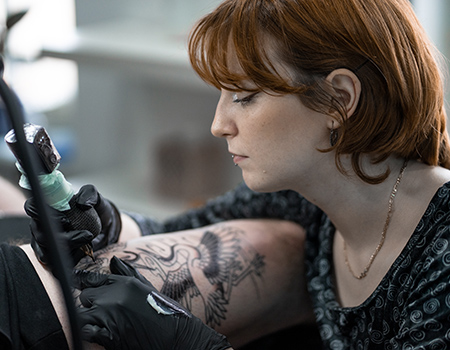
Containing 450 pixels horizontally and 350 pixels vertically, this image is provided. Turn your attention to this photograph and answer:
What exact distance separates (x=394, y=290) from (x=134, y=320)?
397 mm

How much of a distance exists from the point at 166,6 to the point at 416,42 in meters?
1.65

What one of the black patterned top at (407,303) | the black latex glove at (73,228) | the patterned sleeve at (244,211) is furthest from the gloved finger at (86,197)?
the black patterned top at (407,303)

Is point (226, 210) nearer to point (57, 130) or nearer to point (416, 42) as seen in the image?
point (416, 42)

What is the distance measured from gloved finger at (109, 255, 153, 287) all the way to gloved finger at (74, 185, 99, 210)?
0.29 feet

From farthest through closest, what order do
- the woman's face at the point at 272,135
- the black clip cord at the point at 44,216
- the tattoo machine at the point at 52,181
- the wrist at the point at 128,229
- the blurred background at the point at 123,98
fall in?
the blurred background at the point at 123,98 → the wrist at the point at 128,229 → the woman's face at the point at 272,135 → the tattoo machine at the point at 52,181 → the black clip cord at the point at 44,216

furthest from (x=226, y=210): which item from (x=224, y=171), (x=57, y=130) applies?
(x=57, y=130)

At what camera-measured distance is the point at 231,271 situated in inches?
38.1

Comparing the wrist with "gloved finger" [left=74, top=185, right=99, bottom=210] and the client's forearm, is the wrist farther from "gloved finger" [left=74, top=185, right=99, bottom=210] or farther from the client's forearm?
"gloved finger" [left=74, top=185, right=99, bottom=210]

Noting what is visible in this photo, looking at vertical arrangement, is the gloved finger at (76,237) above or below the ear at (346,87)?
below

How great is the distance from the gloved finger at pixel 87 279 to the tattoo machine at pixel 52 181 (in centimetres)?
3

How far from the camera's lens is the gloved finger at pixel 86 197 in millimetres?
765

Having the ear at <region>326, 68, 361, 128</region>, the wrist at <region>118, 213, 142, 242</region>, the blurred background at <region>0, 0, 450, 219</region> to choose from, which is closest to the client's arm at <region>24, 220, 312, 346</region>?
the wrist at <region>118, 213, 142, 242</region>

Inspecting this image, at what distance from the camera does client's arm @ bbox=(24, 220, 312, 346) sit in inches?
34.6

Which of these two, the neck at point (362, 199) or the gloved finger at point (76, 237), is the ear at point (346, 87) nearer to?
the neck at point (362, 199)
